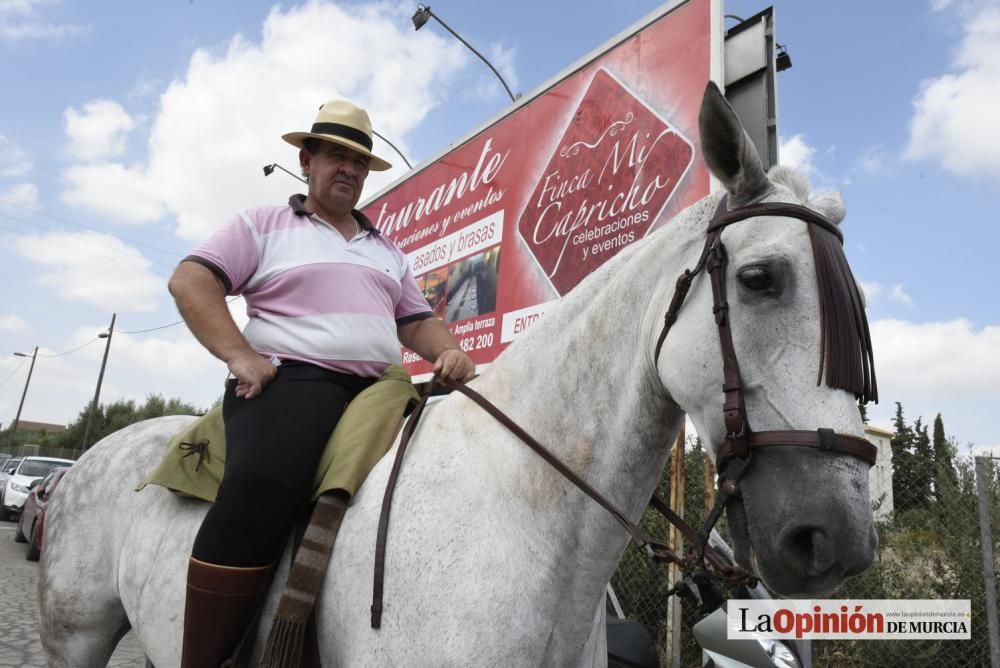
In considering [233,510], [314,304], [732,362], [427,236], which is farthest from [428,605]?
[427,236]

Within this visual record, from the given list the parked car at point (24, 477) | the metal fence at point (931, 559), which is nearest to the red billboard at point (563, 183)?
the metal fence at point (931, 559)

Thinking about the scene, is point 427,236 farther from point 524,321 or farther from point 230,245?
point 230,245

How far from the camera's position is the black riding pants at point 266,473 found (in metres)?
1.82

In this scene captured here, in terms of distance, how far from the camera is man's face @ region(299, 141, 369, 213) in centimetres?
238

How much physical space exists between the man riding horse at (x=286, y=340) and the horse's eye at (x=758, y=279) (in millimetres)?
1062

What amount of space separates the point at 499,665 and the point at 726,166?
4.26ft

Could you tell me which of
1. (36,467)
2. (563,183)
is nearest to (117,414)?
(36,467)

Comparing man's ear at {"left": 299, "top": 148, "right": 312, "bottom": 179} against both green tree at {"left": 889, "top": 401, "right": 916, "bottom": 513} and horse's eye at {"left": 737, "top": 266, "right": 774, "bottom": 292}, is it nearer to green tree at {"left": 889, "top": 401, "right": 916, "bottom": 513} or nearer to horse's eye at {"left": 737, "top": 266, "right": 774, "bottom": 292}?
horse's eye at {"left": 737, "top": 266, "right": 774, "bottom": 292}

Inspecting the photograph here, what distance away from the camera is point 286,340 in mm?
2125

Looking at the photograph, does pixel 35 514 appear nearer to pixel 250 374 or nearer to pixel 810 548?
pixel 250 374

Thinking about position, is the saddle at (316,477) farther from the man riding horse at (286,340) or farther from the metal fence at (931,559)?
the metal fence at (931,559)

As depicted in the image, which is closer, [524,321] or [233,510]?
[233,510]

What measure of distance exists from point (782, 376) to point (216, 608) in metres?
1.61

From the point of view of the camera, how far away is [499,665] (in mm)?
1461
